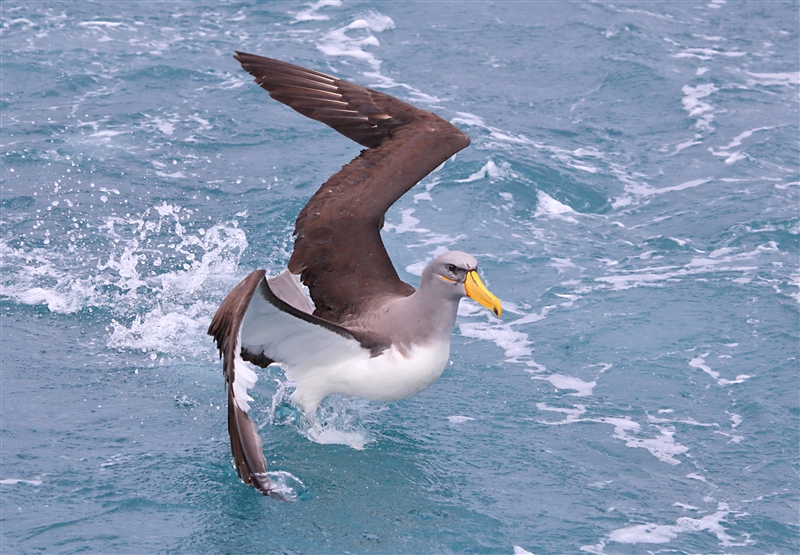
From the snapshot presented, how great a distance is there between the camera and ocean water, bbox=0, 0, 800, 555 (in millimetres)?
7387

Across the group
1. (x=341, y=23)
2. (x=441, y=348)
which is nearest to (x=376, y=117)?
(x=441, y=348)

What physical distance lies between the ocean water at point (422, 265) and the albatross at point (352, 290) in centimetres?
76

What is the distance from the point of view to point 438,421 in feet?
28.5

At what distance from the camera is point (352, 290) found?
8602 mm

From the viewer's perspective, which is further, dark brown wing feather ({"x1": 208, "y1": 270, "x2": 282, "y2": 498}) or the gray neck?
the gray neck

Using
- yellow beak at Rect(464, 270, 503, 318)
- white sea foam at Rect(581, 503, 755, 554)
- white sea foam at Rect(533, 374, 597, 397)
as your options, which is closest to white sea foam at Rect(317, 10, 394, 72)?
white sea foam at Rect(533, 374, 597, 397)

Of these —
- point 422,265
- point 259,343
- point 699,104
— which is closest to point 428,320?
point 259,343

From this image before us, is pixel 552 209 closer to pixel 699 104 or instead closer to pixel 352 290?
pixel 699 104

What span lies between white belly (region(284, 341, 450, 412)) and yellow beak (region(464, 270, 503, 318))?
501mm

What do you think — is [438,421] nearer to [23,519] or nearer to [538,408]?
[538,408]

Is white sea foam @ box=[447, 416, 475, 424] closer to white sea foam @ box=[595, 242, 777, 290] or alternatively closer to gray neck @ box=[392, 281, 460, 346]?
gray neck @ box=[392, 281, 460, 346]

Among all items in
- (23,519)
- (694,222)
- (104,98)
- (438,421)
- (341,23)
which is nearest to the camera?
(23,519)

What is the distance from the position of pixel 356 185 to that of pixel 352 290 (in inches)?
38.8

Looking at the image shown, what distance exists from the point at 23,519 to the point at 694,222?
9010 mm
